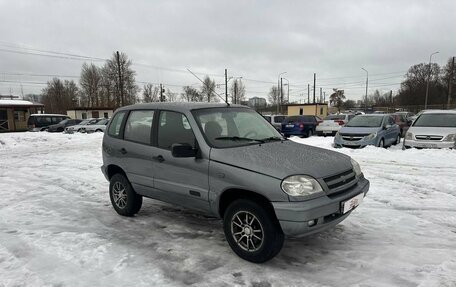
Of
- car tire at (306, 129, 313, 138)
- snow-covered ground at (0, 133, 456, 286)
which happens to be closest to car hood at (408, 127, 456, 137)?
snow-covered ground at (0, 133, 456, 286)

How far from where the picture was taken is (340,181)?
3.89 metres

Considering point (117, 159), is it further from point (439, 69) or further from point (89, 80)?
point (439, 69)

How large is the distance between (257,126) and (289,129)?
54.7 feet

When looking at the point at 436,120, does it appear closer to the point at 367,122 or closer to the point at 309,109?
the point at 367,122

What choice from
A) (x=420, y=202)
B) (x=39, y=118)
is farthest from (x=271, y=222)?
(x=39, y=118)

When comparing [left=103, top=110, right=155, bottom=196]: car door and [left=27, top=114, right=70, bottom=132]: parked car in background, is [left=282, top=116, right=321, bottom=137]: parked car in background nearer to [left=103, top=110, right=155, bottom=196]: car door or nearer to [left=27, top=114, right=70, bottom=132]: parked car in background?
[left=103, top=110, right=155, bottom=196]: car door

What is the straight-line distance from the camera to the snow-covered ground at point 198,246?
3.54 metres

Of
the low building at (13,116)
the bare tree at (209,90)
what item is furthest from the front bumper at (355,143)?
the low building at (13,116)

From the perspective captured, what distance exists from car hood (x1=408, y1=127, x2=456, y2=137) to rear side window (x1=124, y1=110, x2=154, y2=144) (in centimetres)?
1038

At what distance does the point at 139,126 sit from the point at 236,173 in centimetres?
217

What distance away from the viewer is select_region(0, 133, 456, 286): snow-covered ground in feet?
11.6

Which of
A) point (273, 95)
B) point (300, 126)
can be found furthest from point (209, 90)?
point (273, 95)

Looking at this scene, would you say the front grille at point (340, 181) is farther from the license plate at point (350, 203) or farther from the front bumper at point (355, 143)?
the front bumper at point (355, 143)

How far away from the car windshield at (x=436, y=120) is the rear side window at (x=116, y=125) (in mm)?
11168
